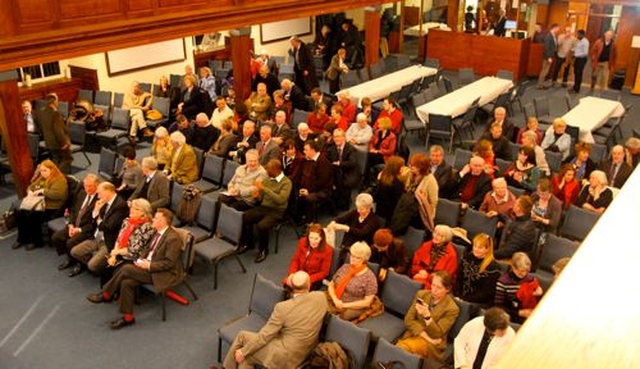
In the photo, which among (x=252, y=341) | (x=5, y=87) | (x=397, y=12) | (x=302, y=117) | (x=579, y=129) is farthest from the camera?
(x=397, y=12)

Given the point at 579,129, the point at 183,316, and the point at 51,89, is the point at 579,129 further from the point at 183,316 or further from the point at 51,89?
the point at 51,89

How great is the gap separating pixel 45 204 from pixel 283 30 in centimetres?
1204

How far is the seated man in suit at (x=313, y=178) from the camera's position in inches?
317

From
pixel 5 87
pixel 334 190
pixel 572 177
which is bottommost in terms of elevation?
pixel 334 190

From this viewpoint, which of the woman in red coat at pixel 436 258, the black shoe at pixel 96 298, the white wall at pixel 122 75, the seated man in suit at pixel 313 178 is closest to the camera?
A: the woman in red coat at pixel 436 258

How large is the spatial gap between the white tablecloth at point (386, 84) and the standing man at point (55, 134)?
5326 millimetres

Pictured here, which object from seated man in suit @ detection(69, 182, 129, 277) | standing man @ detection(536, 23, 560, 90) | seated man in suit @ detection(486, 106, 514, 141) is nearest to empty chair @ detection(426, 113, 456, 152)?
seated man in suit @ detection(486, 106, 514, 141)

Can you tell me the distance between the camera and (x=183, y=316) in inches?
259

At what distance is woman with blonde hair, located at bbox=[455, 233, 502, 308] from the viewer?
18.6 ft

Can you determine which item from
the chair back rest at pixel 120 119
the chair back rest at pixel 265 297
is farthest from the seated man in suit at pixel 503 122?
the chair back rest at pixel 120 119

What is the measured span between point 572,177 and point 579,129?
313 centimetres

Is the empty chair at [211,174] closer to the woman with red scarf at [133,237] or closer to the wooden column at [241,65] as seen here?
the woman with red scarf at [133,237]

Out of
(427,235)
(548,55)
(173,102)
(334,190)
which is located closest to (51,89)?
(173,102)

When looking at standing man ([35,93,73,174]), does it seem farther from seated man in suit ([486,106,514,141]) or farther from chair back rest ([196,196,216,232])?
seated man in suit ([486,106,514,141])
